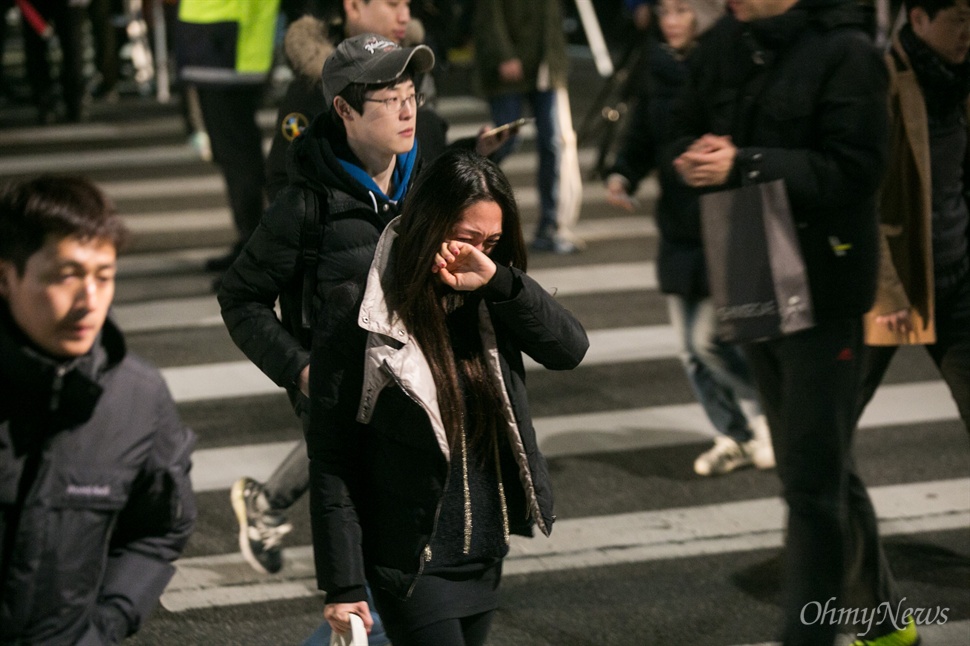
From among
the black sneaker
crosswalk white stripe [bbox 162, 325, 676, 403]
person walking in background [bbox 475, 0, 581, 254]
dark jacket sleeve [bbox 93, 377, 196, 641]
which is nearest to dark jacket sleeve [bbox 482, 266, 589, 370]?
dark jacket sleeve [bbox 93, 377, 196, 641]

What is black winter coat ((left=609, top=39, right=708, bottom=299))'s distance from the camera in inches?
238

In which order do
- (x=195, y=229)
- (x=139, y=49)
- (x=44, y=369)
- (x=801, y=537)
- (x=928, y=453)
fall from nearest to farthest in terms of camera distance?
(x=44, y=369) → (x=801, y=537) → (x=928, y=453) → (x=195, y=229) → (x=139, y=49)

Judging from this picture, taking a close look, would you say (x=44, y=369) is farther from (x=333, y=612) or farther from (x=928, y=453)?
(x=928, y=453)

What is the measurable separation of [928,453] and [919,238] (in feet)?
7.14

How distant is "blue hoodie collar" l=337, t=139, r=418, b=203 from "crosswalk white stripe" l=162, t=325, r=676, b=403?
122 inches

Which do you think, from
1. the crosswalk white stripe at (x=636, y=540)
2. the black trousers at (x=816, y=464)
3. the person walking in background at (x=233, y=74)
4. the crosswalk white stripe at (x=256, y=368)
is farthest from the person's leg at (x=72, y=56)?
the black trousers at (x=816, y=464)

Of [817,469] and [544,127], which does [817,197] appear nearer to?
[817,469]

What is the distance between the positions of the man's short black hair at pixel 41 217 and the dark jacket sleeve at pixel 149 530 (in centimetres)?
37

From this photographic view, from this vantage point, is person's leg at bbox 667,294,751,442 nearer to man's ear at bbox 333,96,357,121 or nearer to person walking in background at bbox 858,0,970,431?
person walking in background at bbox 858,0,970,431

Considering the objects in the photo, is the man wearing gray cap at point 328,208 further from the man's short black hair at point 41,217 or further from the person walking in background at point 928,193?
the person walking in background at point 928,193

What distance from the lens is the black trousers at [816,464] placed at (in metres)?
4.10

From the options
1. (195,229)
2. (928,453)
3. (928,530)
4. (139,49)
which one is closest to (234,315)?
(928,530)

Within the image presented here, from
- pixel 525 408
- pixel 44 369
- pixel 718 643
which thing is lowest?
pixel 718 643

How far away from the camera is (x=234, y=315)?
167 inches
